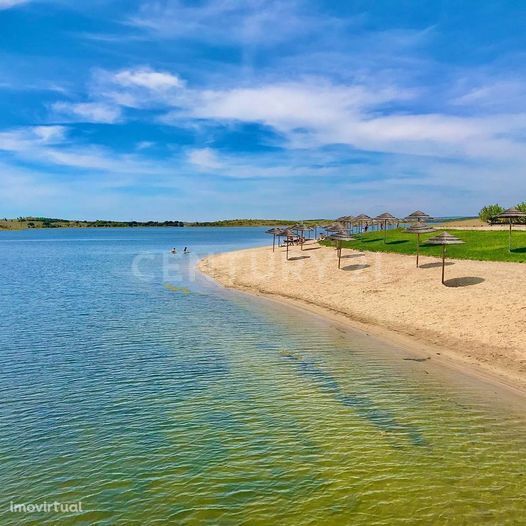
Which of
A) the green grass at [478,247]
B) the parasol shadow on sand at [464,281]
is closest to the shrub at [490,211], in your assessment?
the green grass at [478,247]

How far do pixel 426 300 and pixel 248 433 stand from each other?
63.2 feet

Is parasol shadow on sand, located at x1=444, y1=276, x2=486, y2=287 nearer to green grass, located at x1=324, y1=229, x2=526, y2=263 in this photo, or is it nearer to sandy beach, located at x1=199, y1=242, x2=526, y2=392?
sandy beach, located at x1=199, y1=242, x2=526, y2=392

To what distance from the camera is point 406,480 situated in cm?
1074

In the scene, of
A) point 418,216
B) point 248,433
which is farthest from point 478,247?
point 248,433

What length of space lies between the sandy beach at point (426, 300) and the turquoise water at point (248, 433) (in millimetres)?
2641

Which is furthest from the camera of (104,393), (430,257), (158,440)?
(430,257)

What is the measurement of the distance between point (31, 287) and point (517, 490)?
4458 cm

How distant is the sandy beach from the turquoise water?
8.66ft

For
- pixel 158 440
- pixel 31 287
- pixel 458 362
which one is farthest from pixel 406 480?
pixel 31 287

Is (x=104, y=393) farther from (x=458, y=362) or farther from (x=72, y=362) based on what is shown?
(x=458, y=362)

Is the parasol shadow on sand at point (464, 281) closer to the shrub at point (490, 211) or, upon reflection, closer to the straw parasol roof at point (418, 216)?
the straw parasol roof at point (418, 216)

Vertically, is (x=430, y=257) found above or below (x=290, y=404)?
above

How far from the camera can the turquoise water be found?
9.80 m

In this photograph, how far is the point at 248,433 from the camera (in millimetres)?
13070
